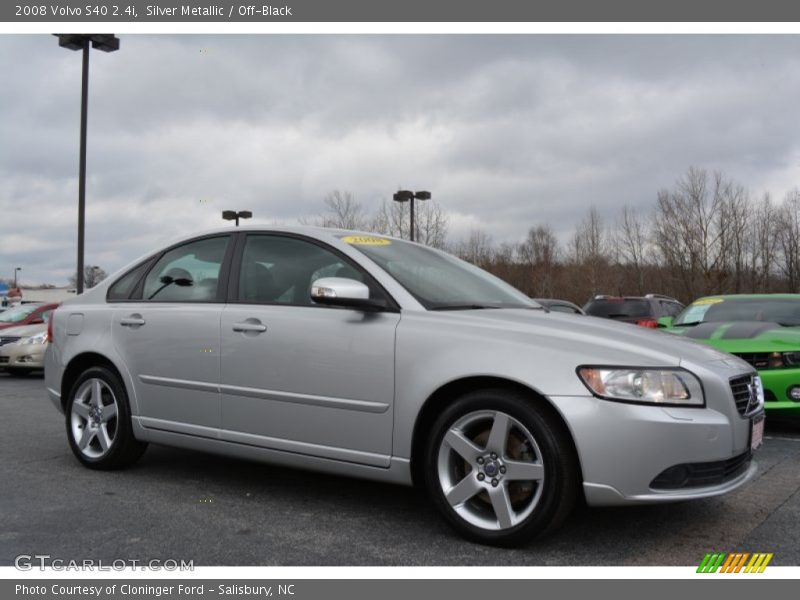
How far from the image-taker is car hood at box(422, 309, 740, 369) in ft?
10.7

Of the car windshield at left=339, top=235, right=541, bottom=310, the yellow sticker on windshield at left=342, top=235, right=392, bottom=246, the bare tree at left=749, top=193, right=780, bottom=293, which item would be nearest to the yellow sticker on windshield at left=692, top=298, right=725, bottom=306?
the car windshield at left=339, top=235, right=541, bottom=310

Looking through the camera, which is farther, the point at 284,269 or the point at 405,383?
the point at 284,269

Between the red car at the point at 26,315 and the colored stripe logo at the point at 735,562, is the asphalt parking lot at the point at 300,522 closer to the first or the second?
the colored stripe logo at the point at 735,562

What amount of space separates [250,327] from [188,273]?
2.85 feet

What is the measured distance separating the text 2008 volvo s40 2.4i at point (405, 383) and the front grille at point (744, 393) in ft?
0.07

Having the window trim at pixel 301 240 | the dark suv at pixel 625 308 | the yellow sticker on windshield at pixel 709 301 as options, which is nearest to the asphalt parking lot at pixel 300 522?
the window trim at pixel 301 240

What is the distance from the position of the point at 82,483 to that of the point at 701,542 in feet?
11.9

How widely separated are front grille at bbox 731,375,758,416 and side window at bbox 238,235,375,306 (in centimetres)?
195

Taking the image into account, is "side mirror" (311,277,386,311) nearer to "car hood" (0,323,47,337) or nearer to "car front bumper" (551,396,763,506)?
"car front bumper" (551,396,763,506)

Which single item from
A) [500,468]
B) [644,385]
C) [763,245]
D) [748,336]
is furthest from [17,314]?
[763,245]

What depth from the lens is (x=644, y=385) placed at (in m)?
3.17

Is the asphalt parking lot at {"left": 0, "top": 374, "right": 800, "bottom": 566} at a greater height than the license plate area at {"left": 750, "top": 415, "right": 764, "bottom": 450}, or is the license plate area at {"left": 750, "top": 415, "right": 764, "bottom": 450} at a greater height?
the license plate area at {"left": 750, "top": 415, "right": 764, "bottom": 450}

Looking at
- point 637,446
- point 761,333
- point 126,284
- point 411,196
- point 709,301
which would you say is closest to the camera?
point 637,446

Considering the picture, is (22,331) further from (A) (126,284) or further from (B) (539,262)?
(B) (539,262)
